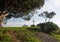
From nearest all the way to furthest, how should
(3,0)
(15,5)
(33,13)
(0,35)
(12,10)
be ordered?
(0,35)
(3,0)
(15,5)
(12,10)
(33,13)

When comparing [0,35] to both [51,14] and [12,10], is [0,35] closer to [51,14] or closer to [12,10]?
[12,10]

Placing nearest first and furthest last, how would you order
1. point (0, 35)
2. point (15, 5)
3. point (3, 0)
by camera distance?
1. point (0, 35)
2. point (3, 0)
3. point (15, 5)

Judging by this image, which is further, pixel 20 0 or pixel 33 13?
pixel 33 13

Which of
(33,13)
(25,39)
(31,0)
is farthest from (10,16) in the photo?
(25,39)

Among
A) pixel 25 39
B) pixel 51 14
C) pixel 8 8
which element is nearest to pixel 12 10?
pixel 8 8

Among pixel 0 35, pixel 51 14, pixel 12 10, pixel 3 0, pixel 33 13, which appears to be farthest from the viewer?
pixel 51 14

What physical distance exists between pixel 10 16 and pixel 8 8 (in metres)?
5.89

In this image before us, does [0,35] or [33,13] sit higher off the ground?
[33,13]

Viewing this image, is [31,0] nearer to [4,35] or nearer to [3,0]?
[3,0]

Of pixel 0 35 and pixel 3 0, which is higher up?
pixel 3 0

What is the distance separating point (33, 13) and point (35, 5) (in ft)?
14.7

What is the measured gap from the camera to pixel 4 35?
1770cm

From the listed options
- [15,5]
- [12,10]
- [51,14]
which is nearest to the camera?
[15,5]

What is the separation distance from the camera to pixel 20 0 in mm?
23766
